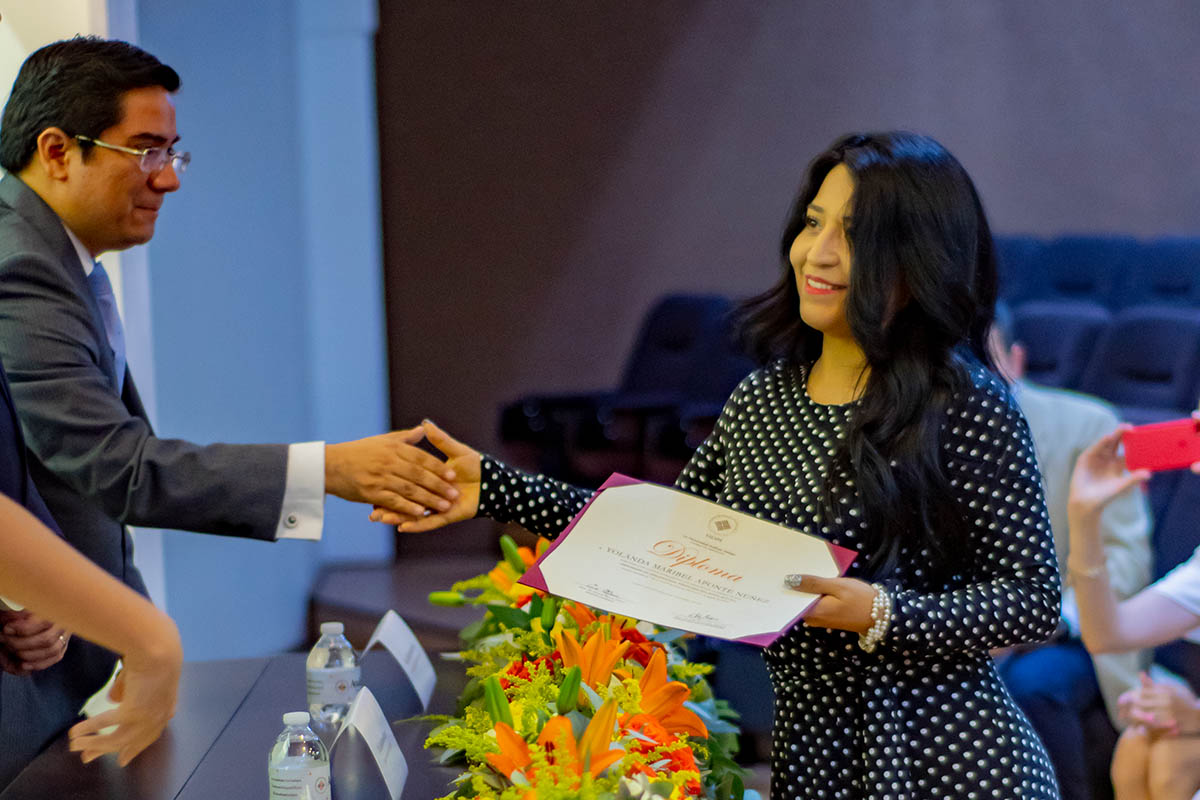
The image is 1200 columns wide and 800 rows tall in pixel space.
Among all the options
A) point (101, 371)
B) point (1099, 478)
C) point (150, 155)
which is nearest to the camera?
point (101, 371)

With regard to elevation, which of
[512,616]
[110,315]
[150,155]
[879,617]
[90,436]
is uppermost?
[150,155]

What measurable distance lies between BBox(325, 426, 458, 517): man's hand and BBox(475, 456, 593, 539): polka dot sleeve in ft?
0.20

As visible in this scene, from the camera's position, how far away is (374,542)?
5574 mm

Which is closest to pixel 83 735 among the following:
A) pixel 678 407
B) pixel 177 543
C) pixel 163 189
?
pixel 163 189

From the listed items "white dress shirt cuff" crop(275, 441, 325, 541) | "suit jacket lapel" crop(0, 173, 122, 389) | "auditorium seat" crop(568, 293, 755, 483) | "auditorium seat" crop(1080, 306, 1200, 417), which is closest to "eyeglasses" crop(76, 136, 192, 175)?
"suit jacket lapel" crop(0, 173, 122, 389)

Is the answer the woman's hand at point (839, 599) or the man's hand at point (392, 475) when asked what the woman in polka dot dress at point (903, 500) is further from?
the man's hand at point (392, 475)

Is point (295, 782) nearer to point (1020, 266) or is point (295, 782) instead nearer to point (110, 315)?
point (110, 315)

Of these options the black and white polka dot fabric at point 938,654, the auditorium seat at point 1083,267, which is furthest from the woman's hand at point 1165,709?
the auditorium seat at point 1083,267

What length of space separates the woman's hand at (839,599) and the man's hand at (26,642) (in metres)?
0.84

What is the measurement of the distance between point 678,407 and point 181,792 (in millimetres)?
3272

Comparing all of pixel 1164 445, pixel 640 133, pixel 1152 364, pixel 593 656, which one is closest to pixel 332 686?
pixel 593 656

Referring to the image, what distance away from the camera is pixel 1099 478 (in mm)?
1948

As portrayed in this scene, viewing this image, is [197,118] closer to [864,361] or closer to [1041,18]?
[864,361]

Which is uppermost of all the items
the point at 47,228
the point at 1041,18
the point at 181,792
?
the point at 1041,18
